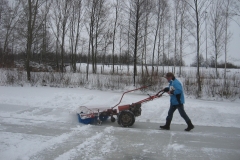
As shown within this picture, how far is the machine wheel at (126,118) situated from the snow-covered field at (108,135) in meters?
0.19

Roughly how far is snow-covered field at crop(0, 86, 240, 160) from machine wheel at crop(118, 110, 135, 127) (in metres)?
0.19

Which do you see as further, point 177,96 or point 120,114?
point 120,114

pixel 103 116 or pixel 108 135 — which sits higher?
pixel 103 116

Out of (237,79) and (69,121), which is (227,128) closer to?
(69,121)

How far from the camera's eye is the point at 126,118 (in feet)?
22.2

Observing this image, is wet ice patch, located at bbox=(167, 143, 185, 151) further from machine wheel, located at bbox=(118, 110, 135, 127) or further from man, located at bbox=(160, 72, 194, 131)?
machine wheel, located at bbox=(118, 110, 135, 127)

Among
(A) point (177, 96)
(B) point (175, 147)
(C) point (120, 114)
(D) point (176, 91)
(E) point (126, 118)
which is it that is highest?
(D) point (176, 91)

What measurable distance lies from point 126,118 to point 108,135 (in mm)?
1032

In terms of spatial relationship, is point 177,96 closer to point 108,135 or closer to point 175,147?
point 175,147

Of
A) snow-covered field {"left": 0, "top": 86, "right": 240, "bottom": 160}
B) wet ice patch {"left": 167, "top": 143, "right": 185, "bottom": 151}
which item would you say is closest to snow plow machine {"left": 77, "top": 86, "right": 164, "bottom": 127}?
snow-covered field {"left": 0, "top": 86, "right": 240, "bottom": 160}

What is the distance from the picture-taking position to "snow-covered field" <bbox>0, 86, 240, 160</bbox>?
4.70m

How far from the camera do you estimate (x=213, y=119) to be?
26.2 ft

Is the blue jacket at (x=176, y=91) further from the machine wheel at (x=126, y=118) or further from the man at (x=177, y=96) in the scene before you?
the machine wheel at (x=126, y=118)

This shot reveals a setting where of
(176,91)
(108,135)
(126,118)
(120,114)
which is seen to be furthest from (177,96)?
(108,135)
